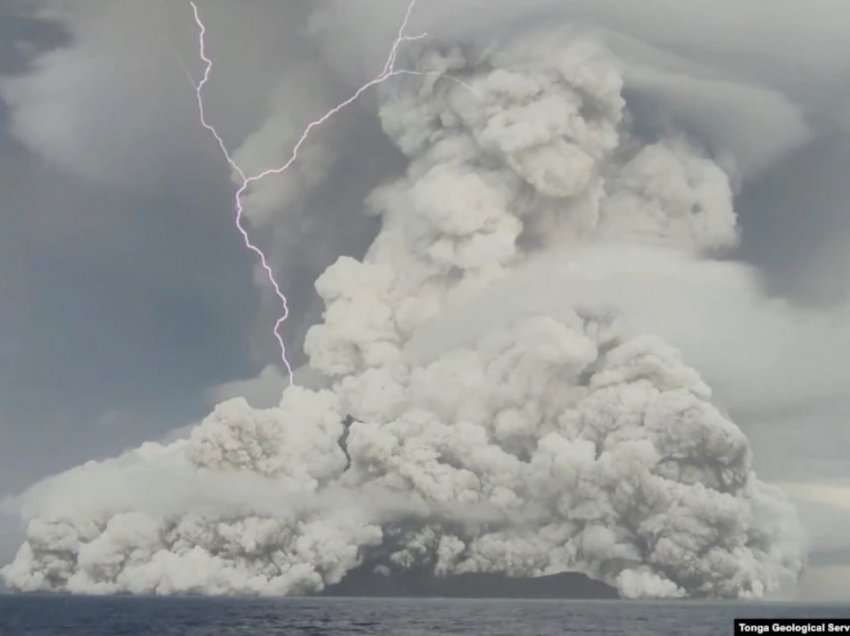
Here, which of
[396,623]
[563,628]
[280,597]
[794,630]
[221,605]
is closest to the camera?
[794,630]

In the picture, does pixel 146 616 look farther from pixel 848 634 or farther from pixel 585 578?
pixel 848 634

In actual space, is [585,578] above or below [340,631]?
above

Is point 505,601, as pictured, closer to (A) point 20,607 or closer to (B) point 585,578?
(B) point 585,578

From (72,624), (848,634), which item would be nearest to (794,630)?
(848,634)

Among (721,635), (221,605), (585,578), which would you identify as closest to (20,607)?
(221,605)

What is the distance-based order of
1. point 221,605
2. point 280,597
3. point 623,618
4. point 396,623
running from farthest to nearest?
point 280,597, point 221,605, point 623,618, point 396,623

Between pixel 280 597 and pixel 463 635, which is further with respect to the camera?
pixel 280 597
